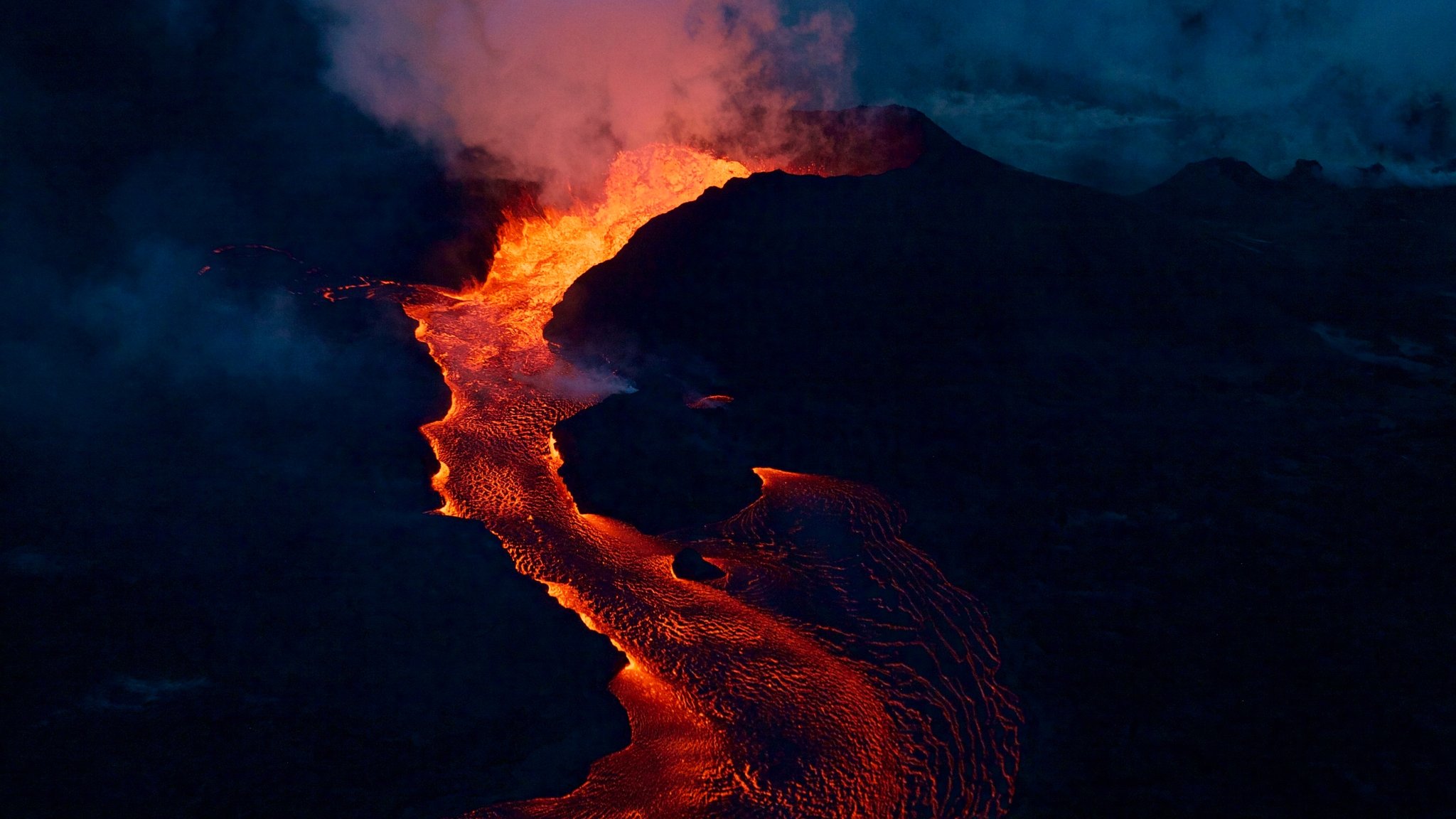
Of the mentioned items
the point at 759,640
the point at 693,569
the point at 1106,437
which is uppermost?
the point at 1106,437

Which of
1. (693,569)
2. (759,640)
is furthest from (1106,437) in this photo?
(693,569)

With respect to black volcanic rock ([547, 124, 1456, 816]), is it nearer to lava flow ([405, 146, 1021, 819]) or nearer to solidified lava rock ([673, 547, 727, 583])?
lava flow ([405, 146, 1021, 819])

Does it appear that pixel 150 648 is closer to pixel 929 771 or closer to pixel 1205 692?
pixel 929 771

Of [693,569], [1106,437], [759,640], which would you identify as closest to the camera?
[759,640]

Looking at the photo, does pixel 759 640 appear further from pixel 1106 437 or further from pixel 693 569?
pixel 1106 437

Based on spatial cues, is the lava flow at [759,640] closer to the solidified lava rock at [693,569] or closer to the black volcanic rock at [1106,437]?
the solidified lava rock at [693,569]

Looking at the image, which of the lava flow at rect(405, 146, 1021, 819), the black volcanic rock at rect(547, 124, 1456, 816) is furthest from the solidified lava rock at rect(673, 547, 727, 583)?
the black volcanic rock at rect(547, 124, 1456, 816)
